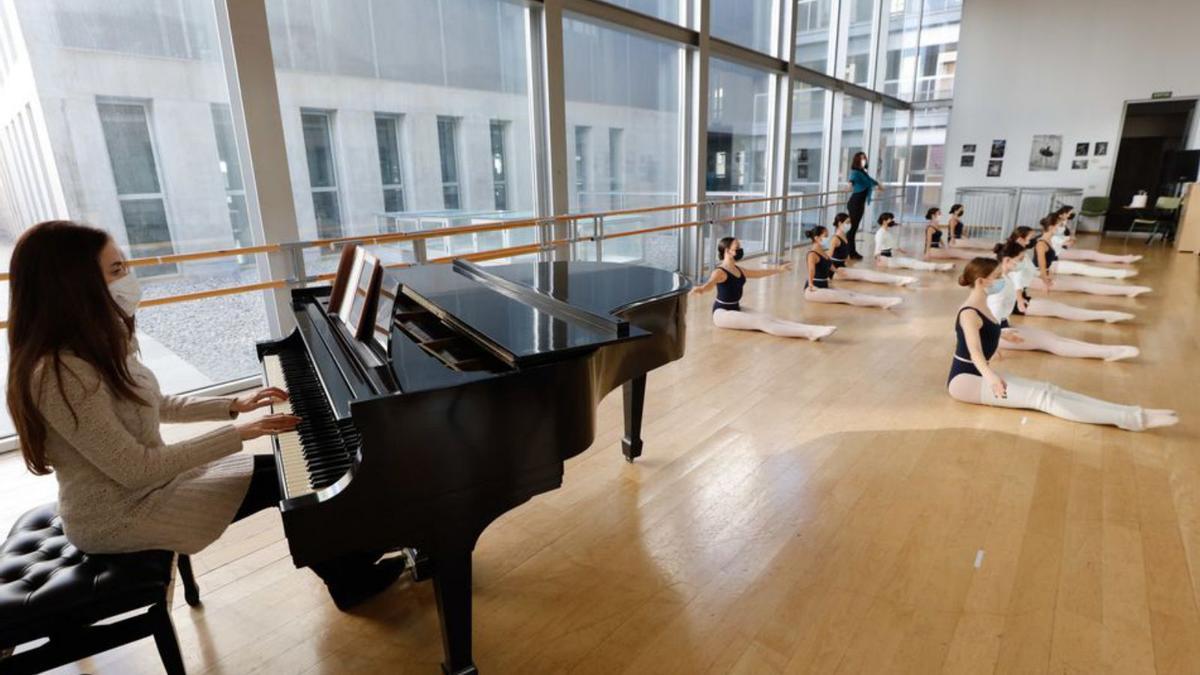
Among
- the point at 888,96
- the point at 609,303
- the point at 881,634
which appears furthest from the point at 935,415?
the point at 888,96

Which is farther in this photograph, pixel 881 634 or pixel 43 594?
pixel 881 634

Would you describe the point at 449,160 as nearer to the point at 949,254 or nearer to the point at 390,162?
the point at 390,162

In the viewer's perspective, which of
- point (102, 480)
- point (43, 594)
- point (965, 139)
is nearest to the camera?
point (43, 594)

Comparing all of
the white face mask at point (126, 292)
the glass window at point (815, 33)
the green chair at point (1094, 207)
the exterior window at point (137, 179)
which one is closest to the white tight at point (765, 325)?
the exterior window at point (137, 179)

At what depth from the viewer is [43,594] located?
1.32 m

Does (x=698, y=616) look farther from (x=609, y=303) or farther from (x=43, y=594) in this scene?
(x=43, y=594)

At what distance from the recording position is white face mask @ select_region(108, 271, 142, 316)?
152cm

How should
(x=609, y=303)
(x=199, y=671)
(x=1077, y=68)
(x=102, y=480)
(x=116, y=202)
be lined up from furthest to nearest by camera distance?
(x=1077, y=68)
(x=116, y=202)
(x=609, y=303)
(x=199, y=671)
(x=102, y=480)

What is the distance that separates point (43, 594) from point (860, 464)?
298 cm

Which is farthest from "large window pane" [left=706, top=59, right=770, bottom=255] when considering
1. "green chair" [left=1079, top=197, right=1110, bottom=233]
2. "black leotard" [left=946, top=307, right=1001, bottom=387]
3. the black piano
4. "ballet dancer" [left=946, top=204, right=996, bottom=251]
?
"green chair" [left=1079, top=197, right=1110, bottom=233]

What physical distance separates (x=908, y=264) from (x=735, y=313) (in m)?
4.54

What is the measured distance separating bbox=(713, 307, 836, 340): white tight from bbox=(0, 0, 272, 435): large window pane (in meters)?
3.63

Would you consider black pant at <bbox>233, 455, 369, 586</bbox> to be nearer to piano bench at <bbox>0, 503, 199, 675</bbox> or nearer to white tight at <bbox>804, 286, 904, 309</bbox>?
piano bench at <bbox>0, 503, 199, 675</bbox>

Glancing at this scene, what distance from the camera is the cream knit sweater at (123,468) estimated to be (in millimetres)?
1334
